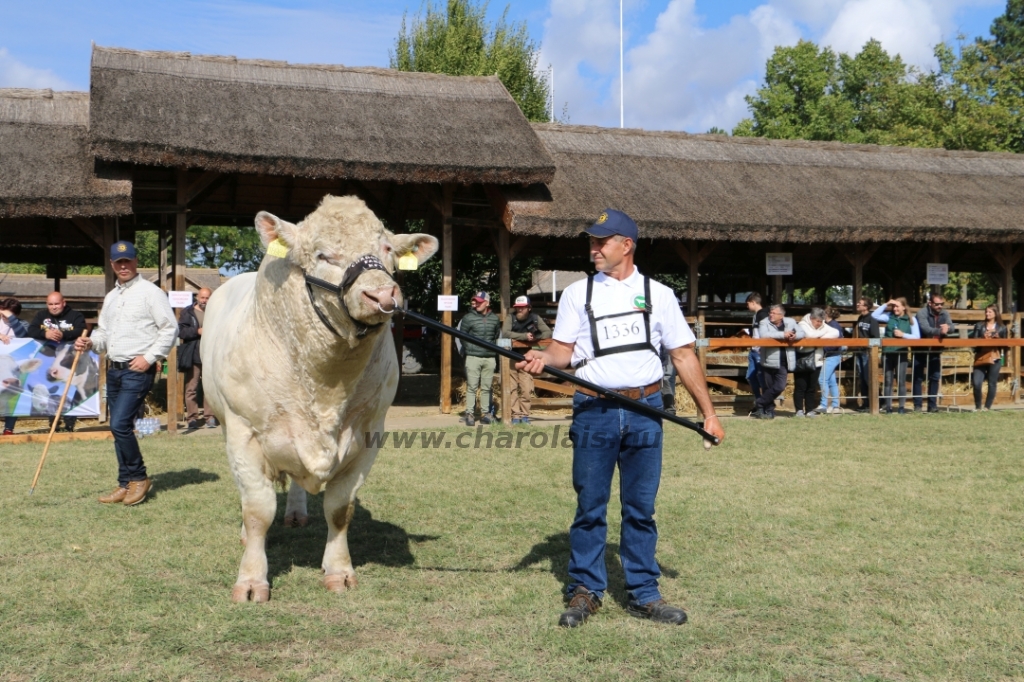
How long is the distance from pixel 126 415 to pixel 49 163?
715cm

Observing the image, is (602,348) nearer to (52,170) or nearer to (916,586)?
(916,586)

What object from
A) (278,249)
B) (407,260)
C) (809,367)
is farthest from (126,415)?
(809,367)

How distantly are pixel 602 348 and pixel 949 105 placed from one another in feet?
133

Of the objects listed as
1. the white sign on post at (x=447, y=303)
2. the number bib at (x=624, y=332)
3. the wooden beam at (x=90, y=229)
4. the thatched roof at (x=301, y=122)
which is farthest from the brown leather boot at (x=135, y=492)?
the wooden beam at (x=90, y=229)

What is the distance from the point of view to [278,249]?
15.8 ft

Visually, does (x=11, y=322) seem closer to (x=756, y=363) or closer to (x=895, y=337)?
(x=756, y=363)

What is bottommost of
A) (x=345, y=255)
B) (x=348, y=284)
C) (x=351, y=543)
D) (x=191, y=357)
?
(x=351, y=543)

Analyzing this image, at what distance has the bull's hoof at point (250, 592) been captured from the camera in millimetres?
4941

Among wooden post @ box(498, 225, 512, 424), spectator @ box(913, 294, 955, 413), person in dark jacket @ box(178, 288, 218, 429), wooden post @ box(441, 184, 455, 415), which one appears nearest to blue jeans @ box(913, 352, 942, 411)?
spectator @ box(913, 294, 955, 413)

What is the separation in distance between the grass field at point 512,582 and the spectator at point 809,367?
16.4 ft

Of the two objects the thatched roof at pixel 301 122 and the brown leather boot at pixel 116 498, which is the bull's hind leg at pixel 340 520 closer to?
the brown leather boot at pixel 116 498

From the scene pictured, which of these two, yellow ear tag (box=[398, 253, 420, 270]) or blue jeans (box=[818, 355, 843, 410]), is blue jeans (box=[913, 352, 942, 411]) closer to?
→ blue jeans (box=[818, 355, 843, 410])

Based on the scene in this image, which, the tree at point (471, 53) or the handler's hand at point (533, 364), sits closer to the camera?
the handler's hand at point (533, 364)

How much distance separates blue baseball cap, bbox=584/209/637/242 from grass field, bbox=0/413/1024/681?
197 centimetres
